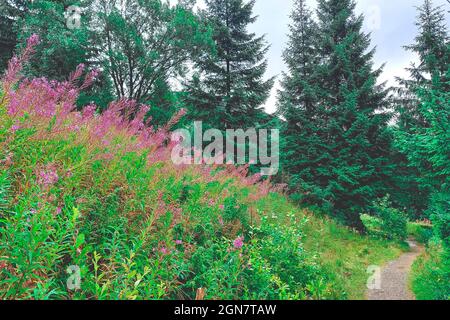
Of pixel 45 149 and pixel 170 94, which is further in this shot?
pixel 170 94

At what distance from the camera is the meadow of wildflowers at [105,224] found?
1952 mm

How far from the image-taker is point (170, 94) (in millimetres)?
19516

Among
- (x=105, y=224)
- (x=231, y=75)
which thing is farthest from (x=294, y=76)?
(x=105, y=224)

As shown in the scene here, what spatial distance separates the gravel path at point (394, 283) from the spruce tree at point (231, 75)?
763 centimetres

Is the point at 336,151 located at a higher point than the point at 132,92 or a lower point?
lower

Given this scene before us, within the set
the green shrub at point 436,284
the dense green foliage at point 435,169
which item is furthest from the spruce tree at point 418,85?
the green shrub at point 436,284

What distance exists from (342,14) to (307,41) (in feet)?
7.85

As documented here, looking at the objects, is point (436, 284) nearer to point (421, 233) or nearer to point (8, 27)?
point (421, 233)

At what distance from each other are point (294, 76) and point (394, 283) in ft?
33.8

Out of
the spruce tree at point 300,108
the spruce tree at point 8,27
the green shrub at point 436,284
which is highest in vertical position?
the spruce tree at point 8,27

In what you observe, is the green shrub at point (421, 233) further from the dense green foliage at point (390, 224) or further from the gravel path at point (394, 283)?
the gravel path at point (394, 283)

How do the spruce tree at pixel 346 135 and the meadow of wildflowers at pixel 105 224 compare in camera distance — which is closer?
the meadow of wildflowers at pixel 105 224
